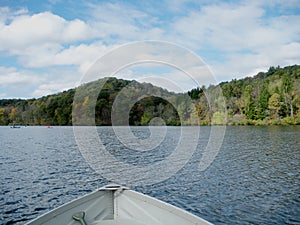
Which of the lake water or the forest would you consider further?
the forest

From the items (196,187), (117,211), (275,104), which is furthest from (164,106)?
(275,104)

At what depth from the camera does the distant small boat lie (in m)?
4.78

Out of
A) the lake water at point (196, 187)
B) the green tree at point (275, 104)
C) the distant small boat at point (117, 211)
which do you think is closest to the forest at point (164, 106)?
the green tree at point (275, 104)

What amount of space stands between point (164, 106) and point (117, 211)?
777 inches

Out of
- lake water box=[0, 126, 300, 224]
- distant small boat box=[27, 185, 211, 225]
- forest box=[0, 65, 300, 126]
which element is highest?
forest box=[0, 65, 300, 126]

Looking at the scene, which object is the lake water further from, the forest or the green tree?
the green tree

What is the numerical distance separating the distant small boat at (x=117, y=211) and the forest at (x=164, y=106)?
13.7 meters

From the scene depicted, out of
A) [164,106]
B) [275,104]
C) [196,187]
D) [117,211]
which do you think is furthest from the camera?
[275,104]

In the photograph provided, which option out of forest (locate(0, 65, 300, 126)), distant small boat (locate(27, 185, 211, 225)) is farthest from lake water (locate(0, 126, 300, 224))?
forest (locate(0, 65, 300, 126))

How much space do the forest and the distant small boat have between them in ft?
45.0

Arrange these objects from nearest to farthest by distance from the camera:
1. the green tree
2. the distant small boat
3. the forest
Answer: the distant small boat < the forest < the green tree

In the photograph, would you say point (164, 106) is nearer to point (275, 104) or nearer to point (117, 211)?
point (117, 211)

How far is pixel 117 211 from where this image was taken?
18.5ft

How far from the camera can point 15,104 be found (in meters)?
122
